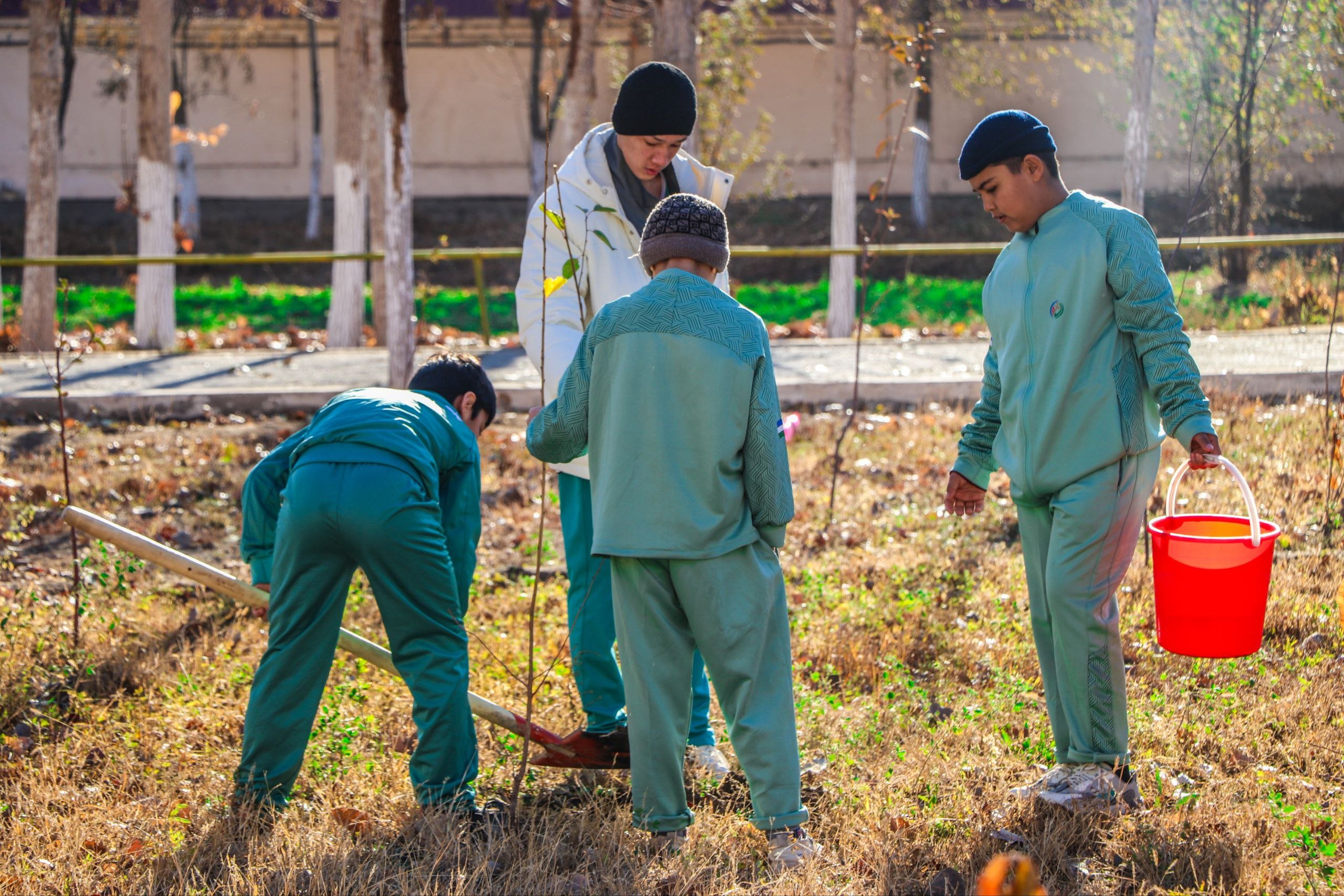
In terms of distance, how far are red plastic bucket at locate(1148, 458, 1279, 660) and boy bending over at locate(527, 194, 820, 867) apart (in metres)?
1.03

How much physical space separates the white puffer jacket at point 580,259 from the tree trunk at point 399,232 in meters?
4.82

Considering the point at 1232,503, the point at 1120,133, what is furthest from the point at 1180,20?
the point at 1232,503

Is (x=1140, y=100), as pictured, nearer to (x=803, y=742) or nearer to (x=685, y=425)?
(x=803, y=742)

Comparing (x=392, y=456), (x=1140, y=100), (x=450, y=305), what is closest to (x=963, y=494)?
(x=392, y=456)

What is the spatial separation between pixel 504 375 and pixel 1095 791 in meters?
7.50

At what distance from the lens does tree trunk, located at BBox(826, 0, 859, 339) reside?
1400 centimetres

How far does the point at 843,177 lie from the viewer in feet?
48.6

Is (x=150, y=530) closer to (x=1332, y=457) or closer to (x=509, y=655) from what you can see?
(x=509, y=655)

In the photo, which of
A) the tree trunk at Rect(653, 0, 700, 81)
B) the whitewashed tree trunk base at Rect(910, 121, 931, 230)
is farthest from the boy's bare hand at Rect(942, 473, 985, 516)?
the whitewashed tree trunk base at Rect(910, 121, 931, 230)

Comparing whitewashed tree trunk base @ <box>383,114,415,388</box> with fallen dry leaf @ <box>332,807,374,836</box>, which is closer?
fallen dry leaf @ <box>332,807,374,836</box>

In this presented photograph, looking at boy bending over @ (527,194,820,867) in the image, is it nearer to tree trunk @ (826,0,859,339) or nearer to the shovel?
the shovel

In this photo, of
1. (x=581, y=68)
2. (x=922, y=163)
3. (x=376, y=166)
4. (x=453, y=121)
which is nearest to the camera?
(x=581, y=68)

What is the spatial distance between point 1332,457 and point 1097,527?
311 centimetres

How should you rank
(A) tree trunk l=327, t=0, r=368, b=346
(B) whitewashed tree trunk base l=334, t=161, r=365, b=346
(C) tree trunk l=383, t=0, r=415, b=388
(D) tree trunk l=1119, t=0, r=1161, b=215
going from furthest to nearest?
(A) tree trunk l=327, t=0, r=368, b=346
(B) whitewashed tree trunk base l=334, t=161, r=365, b=346
(D) tree trunk l=1119, t=0, r=1161, b=215
(C) tree trunk l=383, t=0, r=415, b=388
